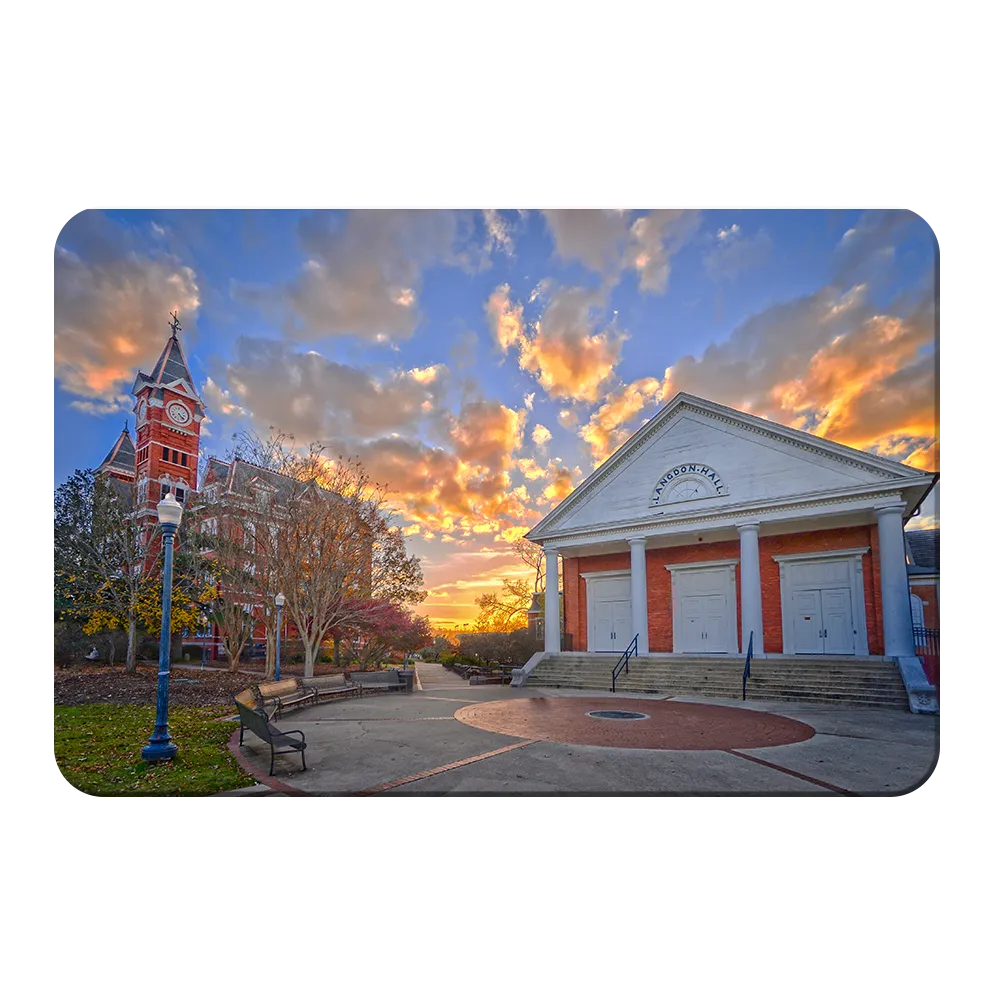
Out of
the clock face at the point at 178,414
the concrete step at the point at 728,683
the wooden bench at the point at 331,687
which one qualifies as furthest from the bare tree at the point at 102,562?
the concrete step at the point at 728,683

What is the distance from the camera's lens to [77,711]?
997cm

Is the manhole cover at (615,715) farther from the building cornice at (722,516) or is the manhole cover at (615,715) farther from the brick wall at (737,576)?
the brick wall at (737,576)

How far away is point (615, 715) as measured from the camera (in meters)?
10.5

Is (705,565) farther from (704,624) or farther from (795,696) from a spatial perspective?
(795,696)

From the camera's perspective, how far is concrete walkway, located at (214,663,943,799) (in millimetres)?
5316

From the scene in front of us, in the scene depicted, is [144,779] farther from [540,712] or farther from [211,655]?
Result: [211,655]

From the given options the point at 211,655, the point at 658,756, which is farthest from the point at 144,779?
the point at 211,655

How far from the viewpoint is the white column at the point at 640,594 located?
17.2 meters

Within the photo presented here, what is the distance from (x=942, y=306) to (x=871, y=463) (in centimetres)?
1326

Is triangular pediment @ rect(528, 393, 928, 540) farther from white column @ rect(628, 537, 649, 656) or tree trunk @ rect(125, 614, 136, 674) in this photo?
tree trunk @ rect(125, 614, 136, 674)

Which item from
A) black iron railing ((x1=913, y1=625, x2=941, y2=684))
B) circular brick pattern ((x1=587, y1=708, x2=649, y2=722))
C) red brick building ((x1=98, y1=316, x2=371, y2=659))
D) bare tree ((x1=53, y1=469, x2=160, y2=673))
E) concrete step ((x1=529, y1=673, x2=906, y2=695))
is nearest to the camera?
circular brick pattern ((x1=587, y1=708, x2=649, y2=722))

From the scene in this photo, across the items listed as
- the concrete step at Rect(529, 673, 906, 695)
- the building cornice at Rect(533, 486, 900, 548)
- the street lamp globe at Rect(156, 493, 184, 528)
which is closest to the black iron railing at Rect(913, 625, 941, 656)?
the concrete step at Rect(529, 673, 906, 695)

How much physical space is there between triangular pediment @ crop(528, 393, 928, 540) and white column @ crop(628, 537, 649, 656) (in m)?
1.00

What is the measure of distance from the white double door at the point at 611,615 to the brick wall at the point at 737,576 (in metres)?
0.46
